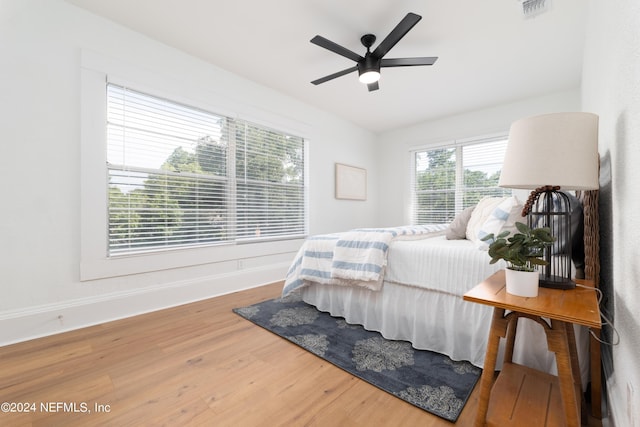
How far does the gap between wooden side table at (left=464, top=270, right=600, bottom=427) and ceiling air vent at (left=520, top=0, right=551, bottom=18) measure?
2.09 metres

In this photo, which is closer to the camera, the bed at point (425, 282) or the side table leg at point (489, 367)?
the side table leg at point (489, 367)

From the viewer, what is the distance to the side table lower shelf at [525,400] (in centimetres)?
103

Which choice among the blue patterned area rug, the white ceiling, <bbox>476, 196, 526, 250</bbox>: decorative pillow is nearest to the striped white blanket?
the blue patterned area rug

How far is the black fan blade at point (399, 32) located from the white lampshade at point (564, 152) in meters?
1.24

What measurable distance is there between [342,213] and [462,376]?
3.32 meters

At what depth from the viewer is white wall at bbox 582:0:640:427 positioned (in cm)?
83

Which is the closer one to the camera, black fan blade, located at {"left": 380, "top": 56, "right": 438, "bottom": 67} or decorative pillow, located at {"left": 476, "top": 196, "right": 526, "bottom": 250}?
decorative pillow, located at {"left": 476, "top": 196, "right": 526, "bottom": 250}

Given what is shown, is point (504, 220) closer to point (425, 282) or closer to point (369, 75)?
point (425, 282)

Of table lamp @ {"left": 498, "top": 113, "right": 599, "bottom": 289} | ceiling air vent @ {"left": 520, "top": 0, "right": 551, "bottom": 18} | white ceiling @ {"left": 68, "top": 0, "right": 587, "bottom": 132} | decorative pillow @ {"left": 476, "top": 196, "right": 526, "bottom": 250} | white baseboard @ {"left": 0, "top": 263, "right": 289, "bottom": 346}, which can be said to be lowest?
white baseboard @ {"left": 0, "top": 263, "right": 289, "bottom": 346}

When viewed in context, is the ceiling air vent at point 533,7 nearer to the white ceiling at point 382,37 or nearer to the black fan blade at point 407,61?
the white ceiling at point 382,37

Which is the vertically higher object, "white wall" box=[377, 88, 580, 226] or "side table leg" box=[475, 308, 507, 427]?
"white wall" box=[377, 88, 580, 226]

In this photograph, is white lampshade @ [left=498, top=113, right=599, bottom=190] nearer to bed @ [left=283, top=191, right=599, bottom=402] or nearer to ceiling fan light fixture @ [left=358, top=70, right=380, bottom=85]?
bed @ [left=283, top=191, right=599, bottom=402]

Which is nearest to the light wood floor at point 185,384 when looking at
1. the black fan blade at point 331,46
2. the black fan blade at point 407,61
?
the black fan blade at point 331,46

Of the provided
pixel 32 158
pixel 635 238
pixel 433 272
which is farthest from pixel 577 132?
pixel 32 158
